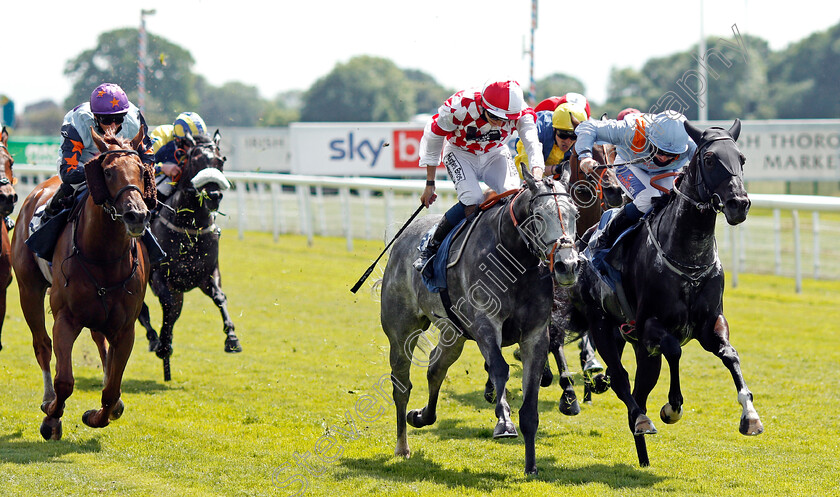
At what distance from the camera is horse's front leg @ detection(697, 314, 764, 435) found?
5.09 metres

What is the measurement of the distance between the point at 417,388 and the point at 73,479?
12.1 feet

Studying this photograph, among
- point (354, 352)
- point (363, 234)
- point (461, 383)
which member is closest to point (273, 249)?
point (363, 234)

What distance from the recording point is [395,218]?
18172mm

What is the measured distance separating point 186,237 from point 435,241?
3.39 m

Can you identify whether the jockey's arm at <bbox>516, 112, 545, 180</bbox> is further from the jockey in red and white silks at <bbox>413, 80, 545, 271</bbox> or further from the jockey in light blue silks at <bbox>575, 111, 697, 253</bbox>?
the jockey in light blue silks at <bbox>575, 111, 697, 253</bbox>

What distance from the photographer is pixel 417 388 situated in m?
8.53

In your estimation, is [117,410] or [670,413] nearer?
[670,413]

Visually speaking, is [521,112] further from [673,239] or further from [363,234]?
[363,234]

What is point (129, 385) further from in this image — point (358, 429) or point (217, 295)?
point (358, 429)

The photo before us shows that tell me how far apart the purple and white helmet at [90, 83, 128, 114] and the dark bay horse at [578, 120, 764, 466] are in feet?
12.1

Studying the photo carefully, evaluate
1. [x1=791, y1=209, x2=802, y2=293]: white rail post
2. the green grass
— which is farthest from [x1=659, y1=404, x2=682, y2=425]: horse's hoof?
[x1=791, y1=209, x2=802, y2=293]: white rail post

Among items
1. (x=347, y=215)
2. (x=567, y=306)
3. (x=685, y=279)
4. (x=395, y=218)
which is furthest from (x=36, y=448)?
(x=395, y=218)

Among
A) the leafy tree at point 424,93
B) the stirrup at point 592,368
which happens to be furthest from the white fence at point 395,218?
the leafy tree at point 424,93

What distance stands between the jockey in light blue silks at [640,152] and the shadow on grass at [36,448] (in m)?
3.67
